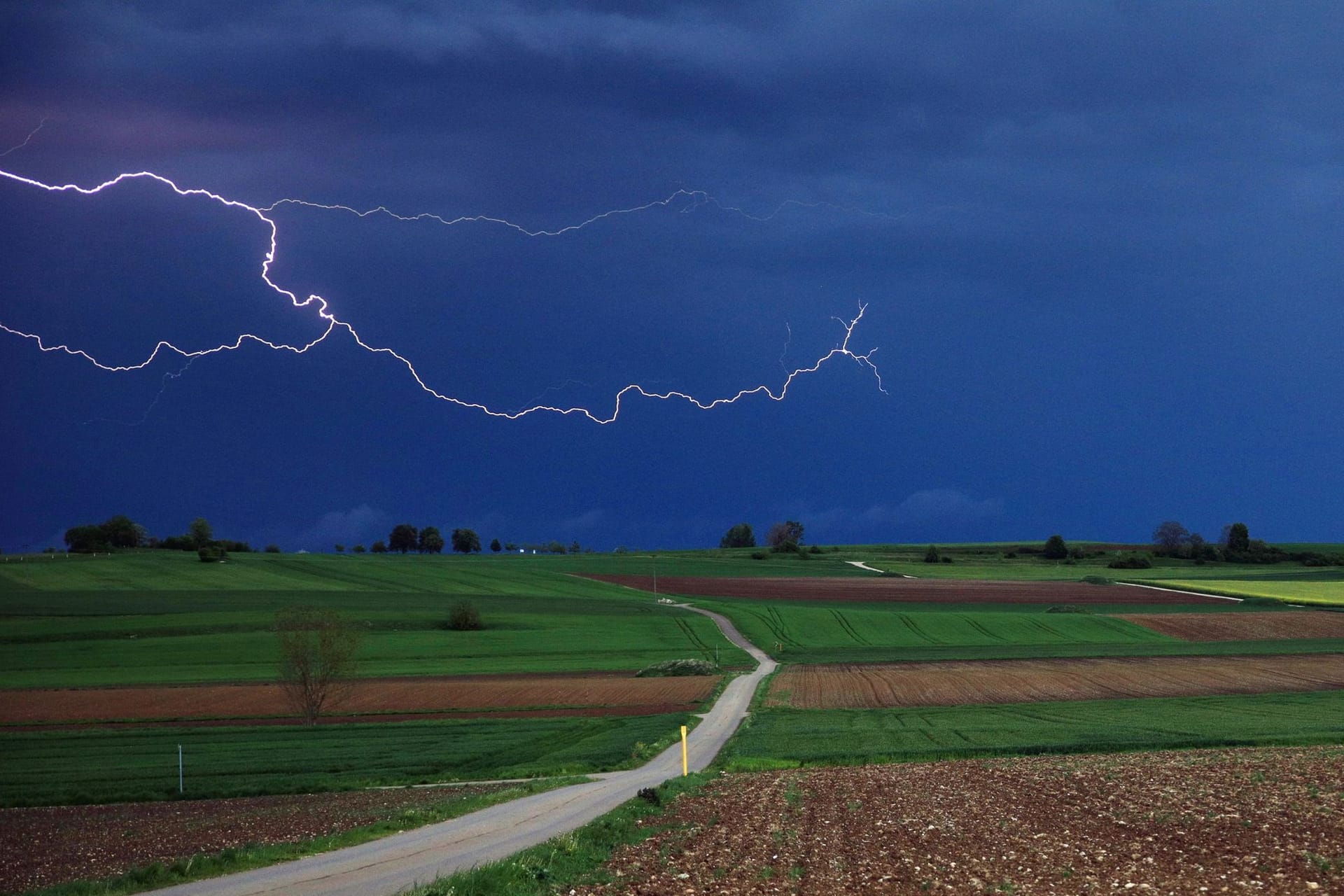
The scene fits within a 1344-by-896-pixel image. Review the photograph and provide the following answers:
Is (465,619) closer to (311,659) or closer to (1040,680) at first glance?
(311,659)

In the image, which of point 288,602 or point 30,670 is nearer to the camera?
point 30,670

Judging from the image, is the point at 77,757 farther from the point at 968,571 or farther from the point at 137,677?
the point at 968,571

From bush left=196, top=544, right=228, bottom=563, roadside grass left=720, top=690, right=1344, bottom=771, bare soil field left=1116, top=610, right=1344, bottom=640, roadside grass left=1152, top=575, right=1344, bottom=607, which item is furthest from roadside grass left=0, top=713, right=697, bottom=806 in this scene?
bush left=196, top=544, right=228, bottom=563

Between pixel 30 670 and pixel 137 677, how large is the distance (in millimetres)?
8880

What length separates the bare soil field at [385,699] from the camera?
47.6 m

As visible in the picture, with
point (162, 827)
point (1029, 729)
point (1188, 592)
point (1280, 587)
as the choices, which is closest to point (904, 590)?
point (1188, 592)

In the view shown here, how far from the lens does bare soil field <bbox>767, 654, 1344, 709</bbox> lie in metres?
48.8

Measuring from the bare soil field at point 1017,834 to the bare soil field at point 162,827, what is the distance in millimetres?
7858

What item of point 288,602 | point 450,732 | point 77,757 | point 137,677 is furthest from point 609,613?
point 77,757

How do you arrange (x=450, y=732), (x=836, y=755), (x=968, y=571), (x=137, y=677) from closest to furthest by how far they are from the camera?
(x=836, y=755) → (x=450, y=732) → (x=137, y=677) → (x=968, y=571)

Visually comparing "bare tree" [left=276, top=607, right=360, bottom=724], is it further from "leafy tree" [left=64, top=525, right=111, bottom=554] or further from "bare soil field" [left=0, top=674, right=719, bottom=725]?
"leafy tree" [left=64, top=525, right=111, bottom=554]

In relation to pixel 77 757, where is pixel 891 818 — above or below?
above

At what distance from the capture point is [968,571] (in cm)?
15050

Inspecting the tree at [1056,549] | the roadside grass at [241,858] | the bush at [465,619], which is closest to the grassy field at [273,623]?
the bush at [465,619]
